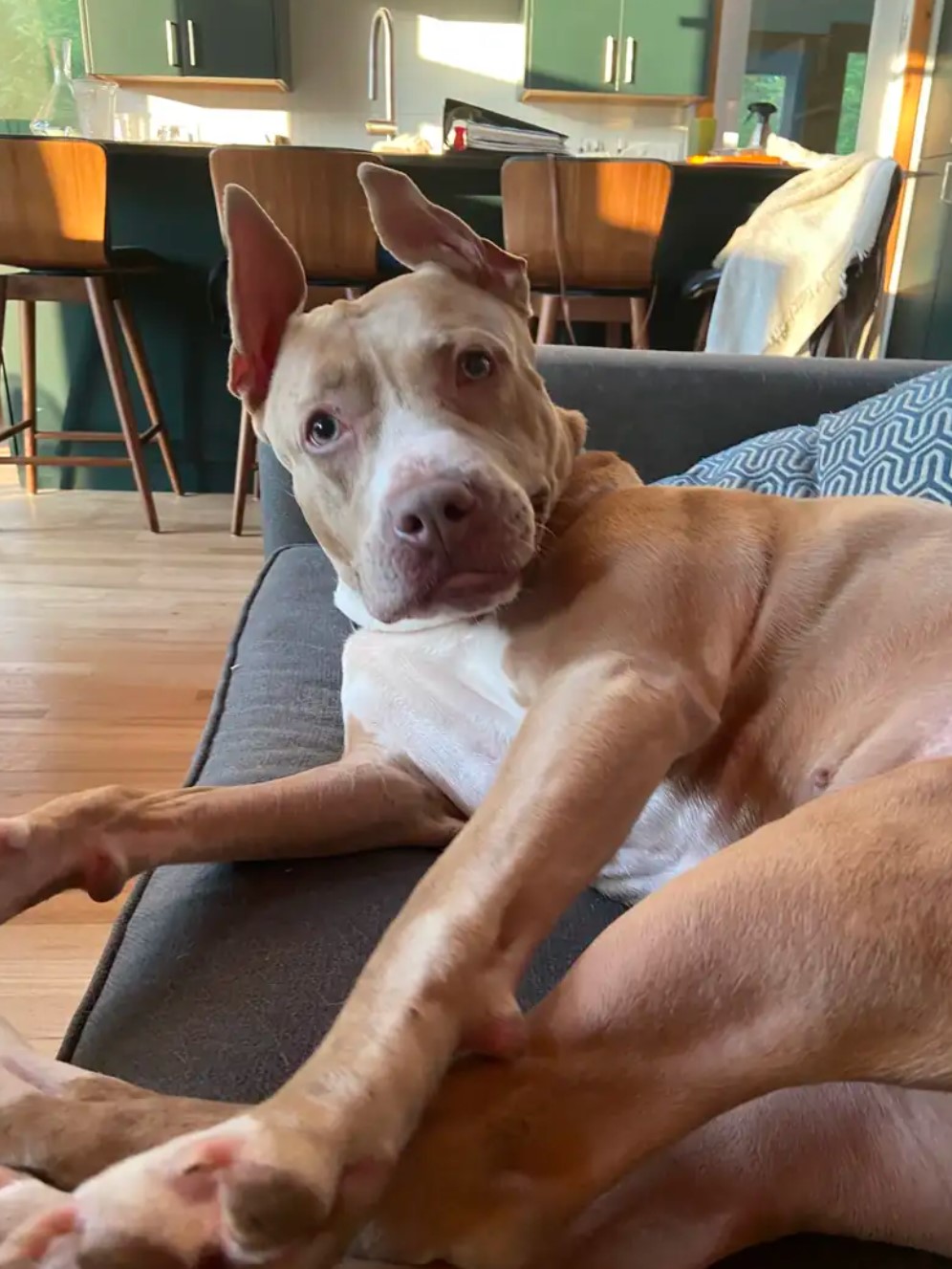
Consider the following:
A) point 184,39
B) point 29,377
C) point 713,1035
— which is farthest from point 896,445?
point 184,39

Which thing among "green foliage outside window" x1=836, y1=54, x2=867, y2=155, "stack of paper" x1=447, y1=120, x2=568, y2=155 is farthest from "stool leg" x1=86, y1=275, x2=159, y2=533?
"green foliage outside window" x1=836, y1=54, x2=867, y2=155

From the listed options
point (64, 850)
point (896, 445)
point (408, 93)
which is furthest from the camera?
point (408, 93)

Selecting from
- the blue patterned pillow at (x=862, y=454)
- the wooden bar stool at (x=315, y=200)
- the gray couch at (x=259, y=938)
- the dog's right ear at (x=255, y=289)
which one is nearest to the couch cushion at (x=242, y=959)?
the gray couch at (x=259, y=938)

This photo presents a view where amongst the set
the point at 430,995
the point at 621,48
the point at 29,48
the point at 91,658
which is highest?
the point at 621,48

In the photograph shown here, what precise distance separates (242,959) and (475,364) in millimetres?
736

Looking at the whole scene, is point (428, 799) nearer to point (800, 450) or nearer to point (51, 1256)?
point (51, 1256)

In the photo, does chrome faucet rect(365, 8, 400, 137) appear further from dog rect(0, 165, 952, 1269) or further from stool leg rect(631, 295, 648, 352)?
dog rect(0, 165, 952, 1269)

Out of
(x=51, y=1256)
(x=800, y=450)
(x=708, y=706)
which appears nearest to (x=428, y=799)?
(x=708, y=706)

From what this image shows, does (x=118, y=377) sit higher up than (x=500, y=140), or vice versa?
(x=500, y=140)

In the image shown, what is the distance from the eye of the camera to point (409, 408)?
134 cm

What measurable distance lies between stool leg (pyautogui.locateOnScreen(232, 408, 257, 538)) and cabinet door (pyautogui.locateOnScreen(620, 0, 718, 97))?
11.8 feet

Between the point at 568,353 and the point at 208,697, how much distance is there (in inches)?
47.8

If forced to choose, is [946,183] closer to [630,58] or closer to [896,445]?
[630,58]

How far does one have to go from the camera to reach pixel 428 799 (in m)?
1.41
